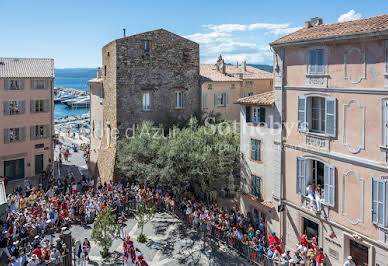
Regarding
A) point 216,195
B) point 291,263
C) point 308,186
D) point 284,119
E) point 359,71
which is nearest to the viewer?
point 359,71

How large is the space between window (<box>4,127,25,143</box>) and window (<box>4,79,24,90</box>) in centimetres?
378

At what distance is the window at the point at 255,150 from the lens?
2058 cm

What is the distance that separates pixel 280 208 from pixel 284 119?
15.5 ft

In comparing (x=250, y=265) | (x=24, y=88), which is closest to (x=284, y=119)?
(x=250, y=265)

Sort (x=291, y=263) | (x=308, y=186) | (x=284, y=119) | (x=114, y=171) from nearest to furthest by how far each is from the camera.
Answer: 1. (x=291, y=263)
2. (x=308, y=186)
3. (x=284, y=119)
4. (x=114, y=171)

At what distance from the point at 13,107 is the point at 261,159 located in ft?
79.4

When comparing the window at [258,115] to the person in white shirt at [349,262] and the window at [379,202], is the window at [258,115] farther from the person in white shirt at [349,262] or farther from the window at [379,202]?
the person in white shirt at [349,262]

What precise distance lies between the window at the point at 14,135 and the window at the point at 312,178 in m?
26.2

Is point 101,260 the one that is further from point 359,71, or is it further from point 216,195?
point 359,71

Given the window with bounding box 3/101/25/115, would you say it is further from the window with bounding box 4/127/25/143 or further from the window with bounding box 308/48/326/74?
the window with bounding box 308/48/326/74

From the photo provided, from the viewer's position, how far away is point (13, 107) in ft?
107

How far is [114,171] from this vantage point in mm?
27984

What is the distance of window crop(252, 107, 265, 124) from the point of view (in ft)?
66.0

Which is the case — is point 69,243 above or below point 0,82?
below
